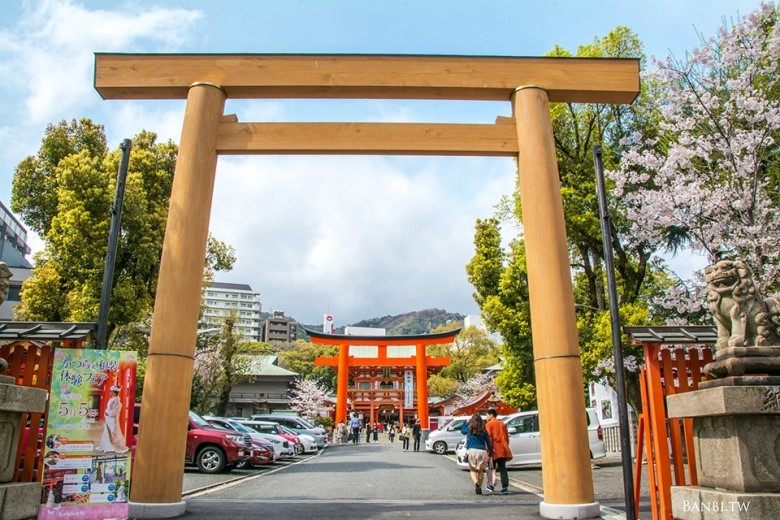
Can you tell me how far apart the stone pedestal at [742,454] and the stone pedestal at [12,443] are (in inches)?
228

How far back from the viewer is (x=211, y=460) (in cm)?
1473

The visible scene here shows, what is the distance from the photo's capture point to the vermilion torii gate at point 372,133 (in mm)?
7773

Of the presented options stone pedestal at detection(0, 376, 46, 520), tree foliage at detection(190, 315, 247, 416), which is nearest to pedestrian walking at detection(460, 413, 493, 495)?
stone pedestal at detection(0, 376, 46, 520)

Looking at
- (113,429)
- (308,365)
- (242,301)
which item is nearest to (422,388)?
(113,429)

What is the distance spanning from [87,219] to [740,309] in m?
15.6

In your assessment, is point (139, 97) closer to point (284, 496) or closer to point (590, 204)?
point (284, 496)

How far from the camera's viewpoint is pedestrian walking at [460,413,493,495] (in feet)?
36.4

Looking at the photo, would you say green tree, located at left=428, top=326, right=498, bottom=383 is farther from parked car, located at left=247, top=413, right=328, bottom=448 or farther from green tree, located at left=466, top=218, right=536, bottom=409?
green tree, located at left=466, top=218, right=536, bottom=409

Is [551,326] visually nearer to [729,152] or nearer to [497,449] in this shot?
[497,449]

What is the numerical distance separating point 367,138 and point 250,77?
191 centimetres

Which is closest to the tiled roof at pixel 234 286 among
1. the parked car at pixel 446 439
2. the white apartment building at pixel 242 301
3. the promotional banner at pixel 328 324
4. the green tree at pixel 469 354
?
the white apartment building at pixel 242 301

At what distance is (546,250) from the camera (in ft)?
26.6

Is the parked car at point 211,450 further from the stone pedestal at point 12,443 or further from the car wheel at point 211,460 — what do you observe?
the stone pedestal at point 12,443

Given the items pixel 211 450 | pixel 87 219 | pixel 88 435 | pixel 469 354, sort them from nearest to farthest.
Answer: pixel 88 435
pixel 211 450
pixel 87 219
pixel 469 354
